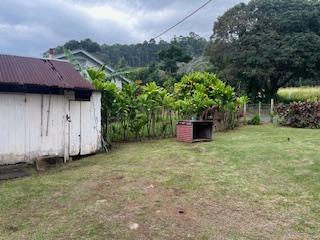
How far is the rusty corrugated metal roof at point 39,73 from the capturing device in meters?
7.66

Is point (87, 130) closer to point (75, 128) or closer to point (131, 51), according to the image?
point (75, 128)

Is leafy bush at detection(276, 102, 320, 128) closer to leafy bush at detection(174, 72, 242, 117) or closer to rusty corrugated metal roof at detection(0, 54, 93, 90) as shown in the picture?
leafy bush at detection(174, 72, 242, 117)

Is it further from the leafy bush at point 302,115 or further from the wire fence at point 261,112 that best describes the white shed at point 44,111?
the wire fence at point 261,112

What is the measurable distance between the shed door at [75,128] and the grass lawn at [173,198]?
0.49 meters

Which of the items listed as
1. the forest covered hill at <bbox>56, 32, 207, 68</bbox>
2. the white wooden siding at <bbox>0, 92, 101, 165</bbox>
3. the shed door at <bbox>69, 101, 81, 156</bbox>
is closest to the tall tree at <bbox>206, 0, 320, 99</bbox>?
the forest covered hill at <bbox>56, 32, 207, 68</bbox>

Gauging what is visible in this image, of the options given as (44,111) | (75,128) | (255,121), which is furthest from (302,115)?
(44,111)

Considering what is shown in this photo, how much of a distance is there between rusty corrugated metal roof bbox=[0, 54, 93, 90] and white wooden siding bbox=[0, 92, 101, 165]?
1.10 feet

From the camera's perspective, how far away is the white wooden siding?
761 cm

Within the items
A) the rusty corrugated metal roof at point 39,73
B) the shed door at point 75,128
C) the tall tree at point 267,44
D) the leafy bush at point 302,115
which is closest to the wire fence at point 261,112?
the leafy bush at point 302,115

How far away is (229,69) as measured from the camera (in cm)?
3008

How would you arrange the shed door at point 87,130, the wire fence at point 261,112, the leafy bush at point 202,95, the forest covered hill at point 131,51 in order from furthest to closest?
the forest covered hill at point 131,51
the wire fence at point 261,112
the leafy bush at point 202,95
the shed door at point 87,130

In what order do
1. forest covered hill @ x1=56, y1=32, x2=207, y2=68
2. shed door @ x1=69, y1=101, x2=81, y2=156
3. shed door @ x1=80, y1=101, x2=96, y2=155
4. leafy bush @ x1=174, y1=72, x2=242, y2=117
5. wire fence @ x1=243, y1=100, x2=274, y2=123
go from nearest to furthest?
1. shed door @ x1=69, y1=101, x2=81, y2=156
2. shed door @ x1=80, y1=101, x2=96, y2=155
3. leafy bush @ x1=174, y1=72, x2=242, y2=117
4. wire fence @ x1=243, y1=100, x2=274, y2=123
5. forest covered hill @ x1=56, y1=32, x2=207, y2=68

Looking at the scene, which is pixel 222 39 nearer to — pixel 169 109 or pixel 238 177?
pixel 169 109

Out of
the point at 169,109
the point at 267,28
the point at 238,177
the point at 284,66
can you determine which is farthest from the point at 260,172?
the point at 267,28
